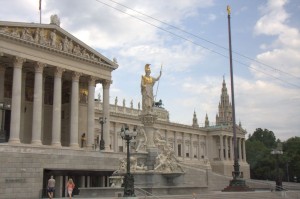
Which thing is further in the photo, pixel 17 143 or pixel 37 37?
pixel 37 37

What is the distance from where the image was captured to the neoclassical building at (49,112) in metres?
40.1

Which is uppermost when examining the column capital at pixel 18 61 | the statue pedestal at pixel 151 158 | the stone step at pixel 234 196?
the column capital at pixel 18 61

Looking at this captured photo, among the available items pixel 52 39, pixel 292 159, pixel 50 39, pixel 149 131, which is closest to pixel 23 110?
pixel 50 39

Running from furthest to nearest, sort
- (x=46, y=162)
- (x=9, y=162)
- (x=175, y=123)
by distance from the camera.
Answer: (x=175, y=123) < (x=46, y=162) < (x=9, y=162)

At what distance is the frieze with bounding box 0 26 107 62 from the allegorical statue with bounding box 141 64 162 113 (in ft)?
54.4

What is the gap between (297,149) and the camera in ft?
325

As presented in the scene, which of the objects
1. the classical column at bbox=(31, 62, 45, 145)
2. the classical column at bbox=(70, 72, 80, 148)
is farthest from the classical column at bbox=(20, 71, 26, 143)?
the classical column at bbox=(70, 72, 80, 148)

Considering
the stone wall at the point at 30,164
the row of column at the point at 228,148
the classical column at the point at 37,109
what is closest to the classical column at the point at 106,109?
the stone wall at the point at 30,164

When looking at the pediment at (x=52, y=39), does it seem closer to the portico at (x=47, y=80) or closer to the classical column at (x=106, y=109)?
the portico at (x=47, y=80)

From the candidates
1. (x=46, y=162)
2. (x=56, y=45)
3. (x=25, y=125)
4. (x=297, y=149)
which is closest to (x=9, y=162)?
(x=46, y=162)

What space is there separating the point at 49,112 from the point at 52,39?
998cm

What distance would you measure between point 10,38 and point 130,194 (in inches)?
1079

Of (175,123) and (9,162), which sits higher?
(175,123)

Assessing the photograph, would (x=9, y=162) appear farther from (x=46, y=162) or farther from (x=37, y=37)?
(x=37, y=37)
